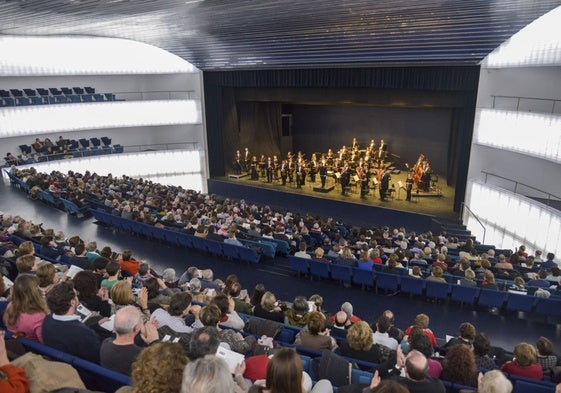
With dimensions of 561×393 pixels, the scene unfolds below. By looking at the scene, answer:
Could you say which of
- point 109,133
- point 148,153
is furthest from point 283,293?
point 109,133

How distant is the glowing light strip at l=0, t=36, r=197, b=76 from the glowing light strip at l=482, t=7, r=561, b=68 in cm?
1639

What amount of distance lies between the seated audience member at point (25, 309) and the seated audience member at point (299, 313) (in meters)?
3.07

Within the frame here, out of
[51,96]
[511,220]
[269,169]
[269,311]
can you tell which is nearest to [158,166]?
[51,96]

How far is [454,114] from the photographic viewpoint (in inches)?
789

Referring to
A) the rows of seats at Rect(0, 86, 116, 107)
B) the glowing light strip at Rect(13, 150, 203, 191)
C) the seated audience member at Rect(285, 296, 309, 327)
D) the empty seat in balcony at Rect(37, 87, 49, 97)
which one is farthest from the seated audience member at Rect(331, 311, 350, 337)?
the empty seat in balcony at Rect(37, 87, 49, 97)

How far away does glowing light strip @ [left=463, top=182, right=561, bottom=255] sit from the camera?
39.3ft

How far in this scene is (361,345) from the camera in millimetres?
4406

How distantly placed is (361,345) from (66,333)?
2.88 metres

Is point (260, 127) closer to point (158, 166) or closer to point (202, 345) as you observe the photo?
point (158, 166)

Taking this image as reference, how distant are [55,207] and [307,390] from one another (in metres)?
14.0

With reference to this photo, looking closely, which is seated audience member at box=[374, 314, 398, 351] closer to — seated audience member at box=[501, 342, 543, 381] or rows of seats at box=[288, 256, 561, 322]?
seated audience member at box=[501, 342, 543, 381]

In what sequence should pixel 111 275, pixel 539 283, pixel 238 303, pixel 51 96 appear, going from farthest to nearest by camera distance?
pixel 51 96 → pixel 539 283 → pixel 238 303 → pixel 111 275

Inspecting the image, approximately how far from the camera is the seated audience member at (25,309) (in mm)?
3725

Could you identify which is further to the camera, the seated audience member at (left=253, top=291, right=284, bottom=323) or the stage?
the stage
